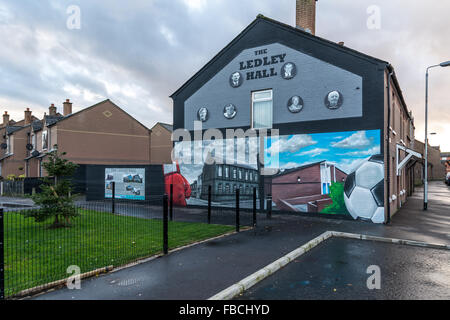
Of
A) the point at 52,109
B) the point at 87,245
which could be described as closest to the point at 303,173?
the point at 87,245

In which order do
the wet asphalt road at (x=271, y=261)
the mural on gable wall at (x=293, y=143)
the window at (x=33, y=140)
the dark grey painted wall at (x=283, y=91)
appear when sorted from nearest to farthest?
the wet asphalt road at (x=271, y=261) < the mural on gable wall at (x=293, y=143) < the dark grey painted wall at (x=283, y=91) < the window at (x=33, y=140)

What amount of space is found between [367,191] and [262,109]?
22.5 feet

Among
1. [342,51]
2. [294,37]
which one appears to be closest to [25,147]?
[294,37]

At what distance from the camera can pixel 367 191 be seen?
12.5 m

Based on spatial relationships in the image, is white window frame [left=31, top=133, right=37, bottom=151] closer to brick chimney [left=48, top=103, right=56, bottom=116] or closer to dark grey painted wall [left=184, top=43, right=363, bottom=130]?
brick chimney [left=48, top=103, right=56, bottom=116]

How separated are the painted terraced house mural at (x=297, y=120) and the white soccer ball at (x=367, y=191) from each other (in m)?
0.04

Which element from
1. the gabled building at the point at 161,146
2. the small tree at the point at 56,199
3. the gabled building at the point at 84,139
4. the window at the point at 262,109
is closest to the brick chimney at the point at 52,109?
the gabled building at the point at 84,139

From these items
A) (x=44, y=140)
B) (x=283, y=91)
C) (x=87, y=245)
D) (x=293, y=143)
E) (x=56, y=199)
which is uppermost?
(x=283, y=91)

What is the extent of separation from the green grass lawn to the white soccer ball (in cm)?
615

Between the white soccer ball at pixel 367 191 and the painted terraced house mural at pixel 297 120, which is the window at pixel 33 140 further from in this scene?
the white soccer ball at pixel 367 191

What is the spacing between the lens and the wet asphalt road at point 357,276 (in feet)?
16.6

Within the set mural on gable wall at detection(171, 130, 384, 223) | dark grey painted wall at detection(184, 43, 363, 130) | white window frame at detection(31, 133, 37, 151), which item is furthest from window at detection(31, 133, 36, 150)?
mural on gable wall at detection(171, 130, 384, 223)

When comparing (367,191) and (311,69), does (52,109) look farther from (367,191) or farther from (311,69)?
(367,191)
